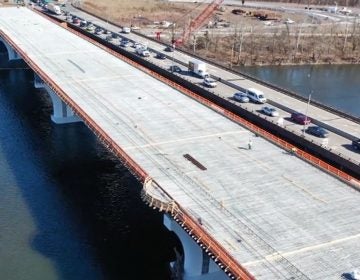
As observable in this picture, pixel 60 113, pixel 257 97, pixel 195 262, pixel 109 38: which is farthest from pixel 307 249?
pixel 109 38

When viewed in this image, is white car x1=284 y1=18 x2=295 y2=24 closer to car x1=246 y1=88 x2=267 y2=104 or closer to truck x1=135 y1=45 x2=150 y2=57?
truck x1=135 y1=45 x2=150 y2=57

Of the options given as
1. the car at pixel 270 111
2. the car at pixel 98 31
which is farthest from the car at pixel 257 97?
the car at pixel 98 31

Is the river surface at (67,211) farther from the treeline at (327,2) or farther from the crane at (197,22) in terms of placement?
the treeline at (327,2)

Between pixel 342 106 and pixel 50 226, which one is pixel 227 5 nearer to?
pixel 342 106

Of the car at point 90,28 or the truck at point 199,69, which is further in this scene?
the car at point 90,28

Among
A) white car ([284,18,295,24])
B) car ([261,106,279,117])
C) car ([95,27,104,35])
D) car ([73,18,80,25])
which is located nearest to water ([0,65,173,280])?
car ([261,106,279,117])

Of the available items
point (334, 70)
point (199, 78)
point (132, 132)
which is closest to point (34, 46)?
point (199, 78)

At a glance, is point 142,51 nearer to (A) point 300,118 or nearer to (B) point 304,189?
(A) point 300,118
